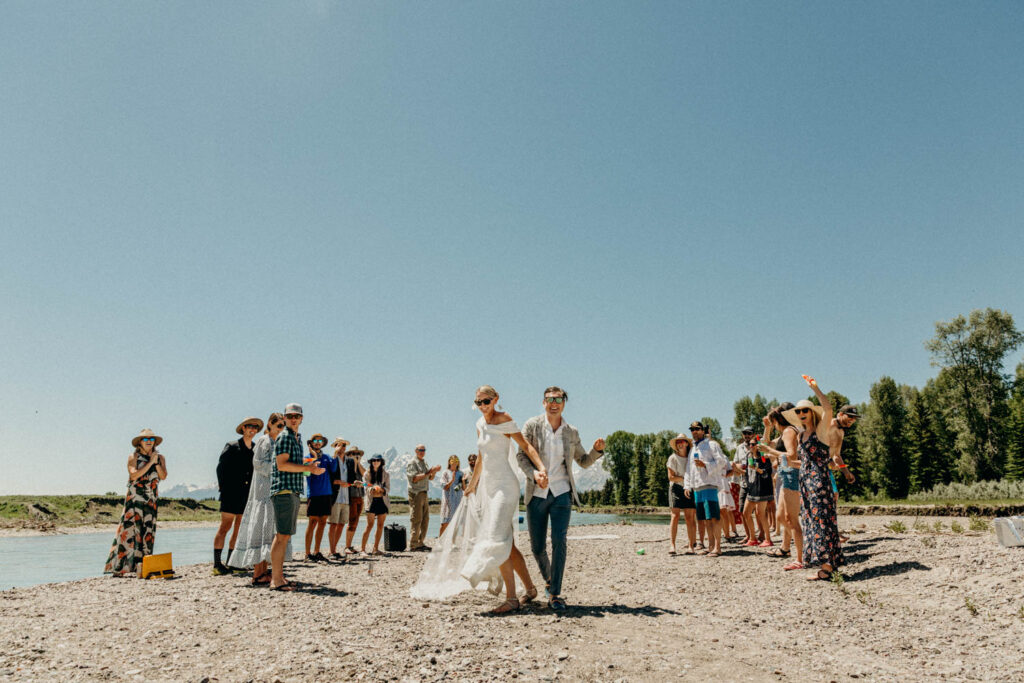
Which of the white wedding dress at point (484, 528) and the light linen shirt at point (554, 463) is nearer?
the white wedding dress at point (484, 528)

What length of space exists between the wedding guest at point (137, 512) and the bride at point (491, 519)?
5.96 metres

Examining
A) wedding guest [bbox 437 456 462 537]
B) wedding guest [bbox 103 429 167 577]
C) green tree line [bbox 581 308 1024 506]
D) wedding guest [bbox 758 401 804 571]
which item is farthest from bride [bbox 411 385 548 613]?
green tree line [bbox 581 308 1024 506]

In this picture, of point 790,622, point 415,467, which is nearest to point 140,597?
point 415,467

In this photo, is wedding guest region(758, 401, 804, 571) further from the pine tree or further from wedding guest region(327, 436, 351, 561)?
the pine tree

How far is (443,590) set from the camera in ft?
21.5

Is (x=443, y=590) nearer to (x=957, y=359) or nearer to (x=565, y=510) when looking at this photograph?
(x=565, y=510)

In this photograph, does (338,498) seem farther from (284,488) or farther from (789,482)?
(789,482)

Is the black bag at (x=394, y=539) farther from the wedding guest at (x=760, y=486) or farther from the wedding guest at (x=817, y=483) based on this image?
the wedding guest at (x=817, y=483)

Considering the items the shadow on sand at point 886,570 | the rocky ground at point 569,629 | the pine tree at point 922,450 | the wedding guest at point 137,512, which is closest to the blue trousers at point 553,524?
the rocky ground at point 569,629

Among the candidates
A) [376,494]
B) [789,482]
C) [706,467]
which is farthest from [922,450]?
[376,494]

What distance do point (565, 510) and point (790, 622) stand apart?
273 centimetres

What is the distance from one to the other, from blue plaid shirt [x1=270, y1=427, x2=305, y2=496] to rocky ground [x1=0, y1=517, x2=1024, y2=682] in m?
1.39

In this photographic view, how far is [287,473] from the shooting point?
7414mm

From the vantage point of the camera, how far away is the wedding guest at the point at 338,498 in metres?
12.1
